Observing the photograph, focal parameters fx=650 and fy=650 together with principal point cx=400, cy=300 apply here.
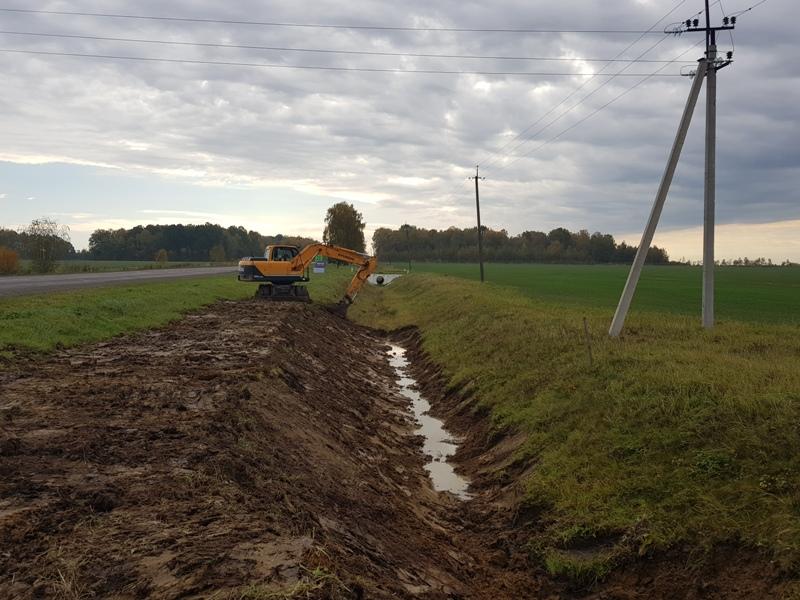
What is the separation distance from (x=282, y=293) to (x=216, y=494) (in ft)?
87.3

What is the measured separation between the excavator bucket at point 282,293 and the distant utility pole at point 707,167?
19.3 m

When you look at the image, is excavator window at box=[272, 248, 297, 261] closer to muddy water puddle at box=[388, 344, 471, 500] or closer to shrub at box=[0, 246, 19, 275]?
muddy water puddle at box=[388, 344, 471, 500]

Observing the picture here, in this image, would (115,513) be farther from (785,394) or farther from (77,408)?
(785,394)

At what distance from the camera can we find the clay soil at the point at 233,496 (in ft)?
16.5

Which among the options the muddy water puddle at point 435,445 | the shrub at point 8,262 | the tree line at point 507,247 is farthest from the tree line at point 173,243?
the muddy water puddle at point 435,445

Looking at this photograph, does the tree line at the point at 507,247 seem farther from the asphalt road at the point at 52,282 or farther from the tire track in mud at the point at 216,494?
the tire track in mud at the point at 216,494

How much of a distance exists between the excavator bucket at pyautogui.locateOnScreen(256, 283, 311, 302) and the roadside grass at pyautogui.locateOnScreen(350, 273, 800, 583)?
57.6 ft

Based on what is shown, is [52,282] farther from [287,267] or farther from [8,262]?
[8,262]

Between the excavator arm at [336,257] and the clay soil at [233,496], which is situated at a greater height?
the excavator arm at [336,257]

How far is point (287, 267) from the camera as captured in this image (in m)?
32.0

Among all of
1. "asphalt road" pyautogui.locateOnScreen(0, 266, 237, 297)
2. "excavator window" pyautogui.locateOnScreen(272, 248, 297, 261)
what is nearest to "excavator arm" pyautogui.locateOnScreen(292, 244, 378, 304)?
"excavator window" pyautogui.locateOnScreen(272, 248, 297, 261)

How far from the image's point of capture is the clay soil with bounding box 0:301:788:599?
5.04 metres

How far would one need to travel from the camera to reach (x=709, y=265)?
17.0m

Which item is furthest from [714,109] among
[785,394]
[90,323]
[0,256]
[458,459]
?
[0,256]
